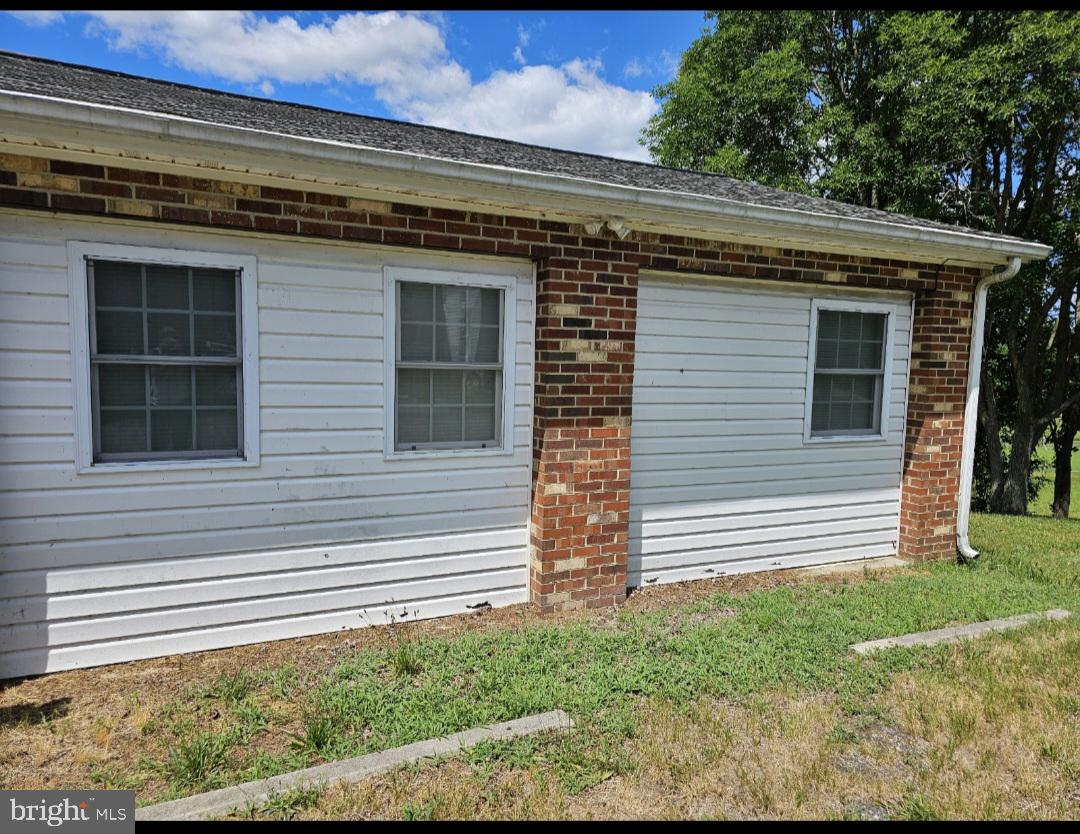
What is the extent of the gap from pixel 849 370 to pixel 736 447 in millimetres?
1368

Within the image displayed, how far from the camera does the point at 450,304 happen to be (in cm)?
458

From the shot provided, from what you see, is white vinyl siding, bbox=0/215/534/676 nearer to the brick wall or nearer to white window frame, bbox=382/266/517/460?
white window frame, bbox=382/266/517/460

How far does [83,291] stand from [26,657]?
203cm

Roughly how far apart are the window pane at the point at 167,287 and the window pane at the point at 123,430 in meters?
0.63

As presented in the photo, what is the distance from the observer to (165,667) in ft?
12.7

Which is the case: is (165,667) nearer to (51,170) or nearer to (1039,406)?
(51,170)

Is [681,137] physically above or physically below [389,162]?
above

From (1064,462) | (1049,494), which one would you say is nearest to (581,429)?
(1064,462)

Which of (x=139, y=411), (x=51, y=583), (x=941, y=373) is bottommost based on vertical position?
(x=51, y=583)

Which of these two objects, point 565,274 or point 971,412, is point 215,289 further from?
point 971,412

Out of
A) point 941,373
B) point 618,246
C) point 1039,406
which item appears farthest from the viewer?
point 1039,406

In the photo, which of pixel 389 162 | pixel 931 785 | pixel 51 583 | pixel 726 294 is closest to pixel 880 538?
pixel 726 294

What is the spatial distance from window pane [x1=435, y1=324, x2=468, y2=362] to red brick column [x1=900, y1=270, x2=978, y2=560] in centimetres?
434

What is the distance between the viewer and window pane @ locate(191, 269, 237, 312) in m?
3.90
